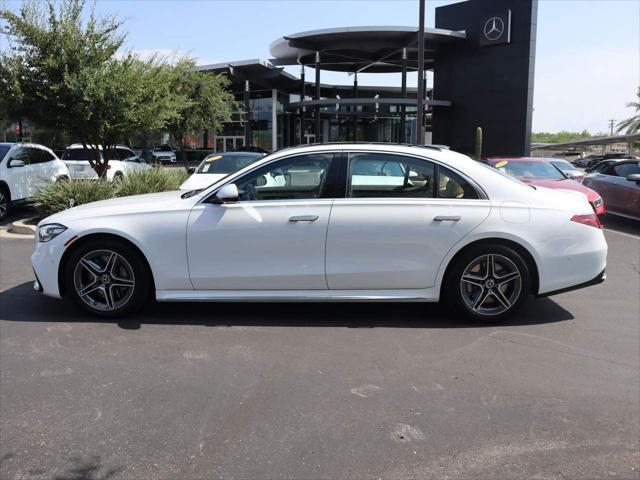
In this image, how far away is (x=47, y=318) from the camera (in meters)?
5.21

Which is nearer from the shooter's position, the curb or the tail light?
the tail light

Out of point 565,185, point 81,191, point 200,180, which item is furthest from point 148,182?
point 565,185

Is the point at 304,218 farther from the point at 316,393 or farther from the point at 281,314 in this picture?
the point at 316,393

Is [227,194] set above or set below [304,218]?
above

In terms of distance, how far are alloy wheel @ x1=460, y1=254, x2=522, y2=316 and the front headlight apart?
369 cm

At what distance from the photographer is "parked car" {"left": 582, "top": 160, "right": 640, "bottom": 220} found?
1196 cm

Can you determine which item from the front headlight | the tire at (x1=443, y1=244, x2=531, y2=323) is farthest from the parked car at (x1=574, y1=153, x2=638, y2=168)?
the front headlight

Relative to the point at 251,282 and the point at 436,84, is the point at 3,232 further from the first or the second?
the point at 436,84

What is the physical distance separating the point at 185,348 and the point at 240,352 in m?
0.47

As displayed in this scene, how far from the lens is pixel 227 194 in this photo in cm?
482

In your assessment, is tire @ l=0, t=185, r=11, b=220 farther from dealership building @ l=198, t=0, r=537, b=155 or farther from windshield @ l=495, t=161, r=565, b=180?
dealership building @ l=198, t=0, r=537, b=155

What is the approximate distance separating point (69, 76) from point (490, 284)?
1022 centimetres

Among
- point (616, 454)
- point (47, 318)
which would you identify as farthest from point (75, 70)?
point (616, 454)

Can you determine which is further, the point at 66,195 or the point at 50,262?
the point at 66,195
